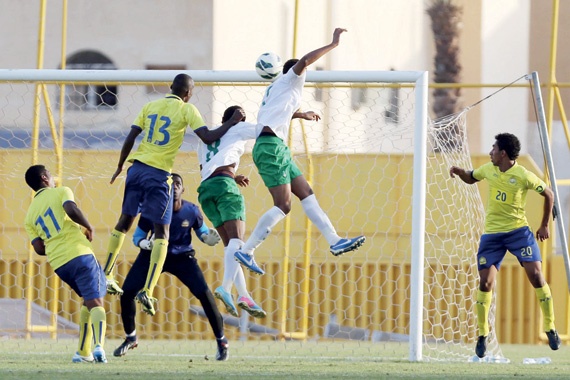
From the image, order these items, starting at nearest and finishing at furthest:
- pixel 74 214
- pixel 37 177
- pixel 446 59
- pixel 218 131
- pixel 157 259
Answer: pixel 74 214, pixel 37 177, pixel 218 131, pixel 157 259, pixel 446 59

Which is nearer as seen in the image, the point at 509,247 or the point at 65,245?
the point at 65,245

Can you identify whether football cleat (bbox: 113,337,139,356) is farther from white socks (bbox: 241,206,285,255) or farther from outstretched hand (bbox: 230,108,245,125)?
outstretched hand (bbox: 230,108,245,125)

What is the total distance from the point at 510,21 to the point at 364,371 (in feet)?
134

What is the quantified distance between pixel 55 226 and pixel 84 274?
0.43m

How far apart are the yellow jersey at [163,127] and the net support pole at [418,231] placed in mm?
1930

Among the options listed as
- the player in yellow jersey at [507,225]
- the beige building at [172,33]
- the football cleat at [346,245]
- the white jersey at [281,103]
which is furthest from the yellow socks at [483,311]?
the beige building at [172,33]

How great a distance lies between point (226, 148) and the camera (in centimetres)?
1135

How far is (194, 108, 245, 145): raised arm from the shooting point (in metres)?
11.0

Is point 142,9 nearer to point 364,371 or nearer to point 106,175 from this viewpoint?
point 106,175

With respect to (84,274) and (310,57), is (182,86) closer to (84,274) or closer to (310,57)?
(310,57)

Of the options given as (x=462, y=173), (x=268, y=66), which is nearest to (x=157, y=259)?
(x=268, y=66)

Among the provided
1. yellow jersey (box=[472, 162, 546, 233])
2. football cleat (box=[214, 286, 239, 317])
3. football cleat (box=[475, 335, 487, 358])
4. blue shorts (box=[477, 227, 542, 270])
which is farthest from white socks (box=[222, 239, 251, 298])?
yellow jersey (box=[472, 162, 546, 233])

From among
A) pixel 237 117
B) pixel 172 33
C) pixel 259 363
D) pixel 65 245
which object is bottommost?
pixel 259 363

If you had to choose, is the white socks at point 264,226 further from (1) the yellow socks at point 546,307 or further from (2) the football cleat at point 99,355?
(1) the yellow socks at point 546,307
